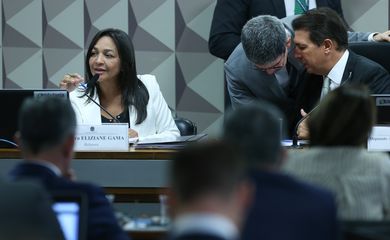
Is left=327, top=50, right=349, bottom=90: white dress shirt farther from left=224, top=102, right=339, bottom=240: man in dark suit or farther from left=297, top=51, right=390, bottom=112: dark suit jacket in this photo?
left=224, top=102, right=339, bottom=240: man in dark suit

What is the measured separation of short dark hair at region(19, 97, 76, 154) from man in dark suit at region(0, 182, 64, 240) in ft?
1.05

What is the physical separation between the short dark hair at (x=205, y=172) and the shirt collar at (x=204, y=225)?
5 centimetres

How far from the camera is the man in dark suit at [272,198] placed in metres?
2.75

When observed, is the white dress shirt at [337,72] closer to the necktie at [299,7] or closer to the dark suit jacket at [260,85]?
the dark suit jacket at [260,85]

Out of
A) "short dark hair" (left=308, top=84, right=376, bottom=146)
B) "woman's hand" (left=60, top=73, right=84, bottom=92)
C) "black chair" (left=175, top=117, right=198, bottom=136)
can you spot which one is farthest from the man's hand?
"short dark hair" (left=308, top=84, right=376, bottom=146)

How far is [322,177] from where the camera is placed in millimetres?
3287

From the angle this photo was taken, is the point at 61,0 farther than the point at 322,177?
Yes

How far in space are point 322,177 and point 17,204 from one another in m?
1.00

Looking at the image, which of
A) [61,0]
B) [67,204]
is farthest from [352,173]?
[61,0]

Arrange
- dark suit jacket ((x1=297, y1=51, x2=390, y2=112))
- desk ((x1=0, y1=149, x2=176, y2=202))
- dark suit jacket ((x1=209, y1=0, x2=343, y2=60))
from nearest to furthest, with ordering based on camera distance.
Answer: desk ((x1=0, y1=149, x2=176, y2=202)) → dark suit jacket ((x1=297, y1=51, x2=390, y2=112)) → dark suit jacket ((x1=209, y1=0, x2=343, y2=60))

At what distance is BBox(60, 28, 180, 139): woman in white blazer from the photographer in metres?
6.04

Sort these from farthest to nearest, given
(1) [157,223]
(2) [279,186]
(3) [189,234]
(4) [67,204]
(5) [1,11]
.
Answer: (5) [1,11] < (1) [157,223] < (4) [67,204] < (2) [279,186] < (3) [189,234]

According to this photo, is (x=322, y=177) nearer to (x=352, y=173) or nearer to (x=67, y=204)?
(x=352, y=173)

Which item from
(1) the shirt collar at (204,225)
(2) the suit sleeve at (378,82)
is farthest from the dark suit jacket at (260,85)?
(1) the shirt collar at (204,225)
